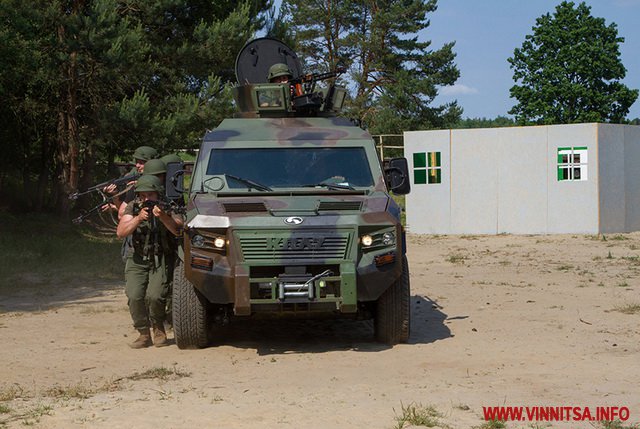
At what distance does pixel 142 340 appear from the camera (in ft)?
29.1

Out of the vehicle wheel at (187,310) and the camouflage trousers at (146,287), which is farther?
the camouflage trousers at (146,287)

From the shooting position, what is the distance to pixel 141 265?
8875 millimetres

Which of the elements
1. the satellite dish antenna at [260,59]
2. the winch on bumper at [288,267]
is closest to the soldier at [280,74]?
the satellite dish antenna at [260,59]

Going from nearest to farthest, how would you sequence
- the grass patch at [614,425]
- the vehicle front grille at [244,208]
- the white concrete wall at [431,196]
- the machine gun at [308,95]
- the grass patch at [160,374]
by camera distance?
the grass patch at [614,425] < the grass patch at [160,374] < the vehicle front grille at [244,208] < the machine gun at [308,95] < the white concrete wall at [431,196]

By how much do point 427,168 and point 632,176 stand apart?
16.2 ft

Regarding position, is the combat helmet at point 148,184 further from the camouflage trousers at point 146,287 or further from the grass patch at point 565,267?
the grass patch at point 565,267

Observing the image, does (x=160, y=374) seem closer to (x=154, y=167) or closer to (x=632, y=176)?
(x=154, y=167)

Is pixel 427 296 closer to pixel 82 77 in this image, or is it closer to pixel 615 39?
pixel 82 77

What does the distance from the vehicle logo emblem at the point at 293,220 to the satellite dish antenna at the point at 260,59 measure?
15.0 feet

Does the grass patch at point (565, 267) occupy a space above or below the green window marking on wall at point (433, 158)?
below

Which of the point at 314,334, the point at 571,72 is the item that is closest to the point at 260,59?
the point at 314,334

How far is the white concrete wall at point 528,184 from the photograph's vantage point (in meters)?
22.1

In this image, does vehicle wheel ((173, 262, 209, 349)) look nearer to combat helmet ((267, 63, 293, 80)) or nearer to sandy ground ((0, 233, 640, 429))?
sandy ground ((0, 233, 640, 429))

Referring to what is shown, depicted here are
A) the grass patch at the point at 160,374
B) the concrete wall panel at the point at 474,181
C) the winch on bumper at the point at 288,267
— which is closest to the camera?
the grass patch at the point at 160,374
